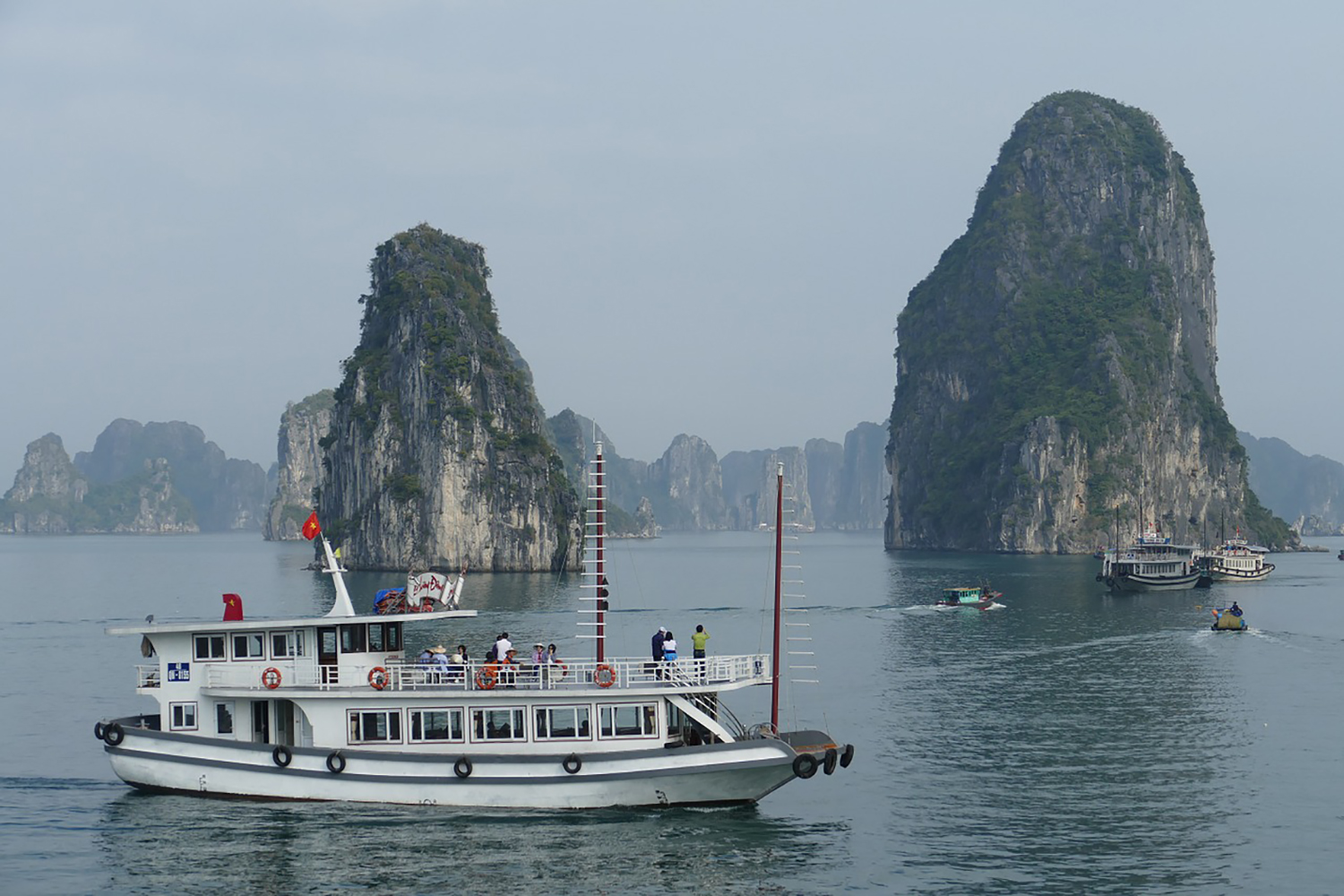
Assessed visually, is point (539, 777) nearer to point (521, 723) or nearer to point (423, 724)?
point (521, 723)

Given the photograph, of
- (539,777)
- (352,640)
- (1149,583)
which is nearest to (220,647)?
(352,640)

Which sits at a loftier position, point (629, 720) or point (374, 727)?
point (629, 720)

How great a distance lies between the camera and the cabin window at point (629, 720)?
29641mm

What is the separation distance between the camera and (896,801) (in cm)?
3234

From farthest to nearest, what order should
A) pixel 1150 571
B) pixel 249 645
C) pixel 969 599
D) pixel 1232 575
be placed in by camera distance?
pixel 1232 575 → pixel 1150 571 → pixel 969 599 → pixel 249 645

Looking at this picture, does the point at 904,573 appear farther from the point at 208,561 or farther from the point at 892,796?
the point at 892,796

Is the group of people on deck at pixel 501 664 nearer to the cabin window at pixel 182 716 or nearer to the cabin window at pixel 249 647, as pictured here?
the cabin window at pixel 249 647

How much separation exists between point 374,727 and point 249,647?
3496 mm

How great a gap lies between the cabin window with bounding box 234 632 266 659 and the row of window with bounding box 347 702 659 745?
3.39 m

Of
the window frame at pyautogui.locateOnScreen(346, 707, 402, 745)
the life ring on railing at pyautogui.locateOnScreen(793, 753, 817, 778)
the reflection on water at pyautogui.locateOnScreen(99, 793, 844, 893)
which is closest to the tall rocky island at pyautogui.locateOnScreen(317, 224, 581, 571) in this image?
the window frame at pyautogui.locateOnScreen(346, 707, 402, 745)

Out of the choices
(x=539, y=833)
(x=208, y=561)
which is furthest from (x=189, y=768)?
(x=208, y=561)

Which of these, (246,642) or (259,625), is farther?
(246,642)

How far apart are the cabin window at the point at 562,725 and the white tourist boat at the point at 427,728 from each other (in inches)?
1.6

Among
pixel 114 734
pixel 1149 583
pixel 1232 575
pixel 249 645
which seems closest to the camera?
pixel 249 645
